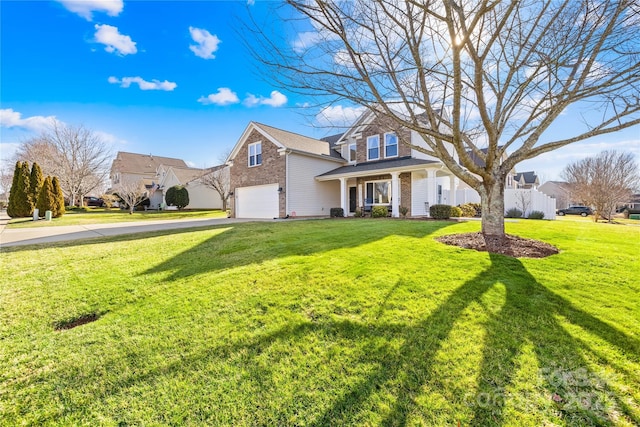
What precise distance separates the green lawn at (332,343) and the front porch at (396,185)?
9.48 m

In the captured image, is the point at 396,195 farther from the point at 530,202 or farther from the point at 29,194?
the point at 29,194

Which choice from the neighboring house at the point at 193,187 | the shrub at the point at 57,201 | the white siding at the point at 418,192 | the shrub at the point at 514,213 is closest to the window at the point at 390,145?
the white siding at the point at 418,192

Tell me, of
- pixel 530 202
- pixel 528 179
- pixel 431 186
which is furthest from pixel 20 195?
pixel 528 179

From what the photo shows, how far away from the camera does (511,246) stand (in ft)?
20.0

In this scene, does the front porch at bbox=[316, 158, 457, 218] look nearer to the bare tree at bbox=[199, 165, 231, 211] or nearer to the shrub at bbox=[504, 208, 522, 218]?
the shrub at bbox=[504, 208, 522, 218]

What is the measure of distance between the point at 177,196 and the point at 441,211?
92.3ft

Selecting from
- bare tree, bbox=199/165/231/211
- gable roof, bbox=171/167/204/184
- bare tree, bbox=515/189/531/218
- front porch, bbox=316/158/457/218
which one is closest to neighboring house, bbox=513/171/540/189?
bare tree, bbox=515/189/531/218

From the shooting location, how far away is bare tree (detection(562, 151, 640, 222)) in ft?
76.0

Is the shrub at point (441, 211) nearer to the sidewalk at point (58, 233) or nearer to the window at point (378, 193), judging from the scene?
the window at point (378, 193)

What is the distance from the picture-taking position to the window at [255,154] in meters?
18.2

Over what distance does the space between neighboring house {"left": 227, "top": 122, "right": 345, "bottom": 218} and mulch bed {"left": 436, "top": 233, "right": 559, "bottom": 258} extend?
1123 centimetres

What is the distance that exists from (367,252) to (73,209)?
3565 cm

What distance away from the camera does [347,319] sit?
10.7 feet

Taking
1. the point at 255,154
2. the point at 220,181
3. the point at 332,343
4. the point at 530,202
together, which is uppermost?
the point at 255,154
